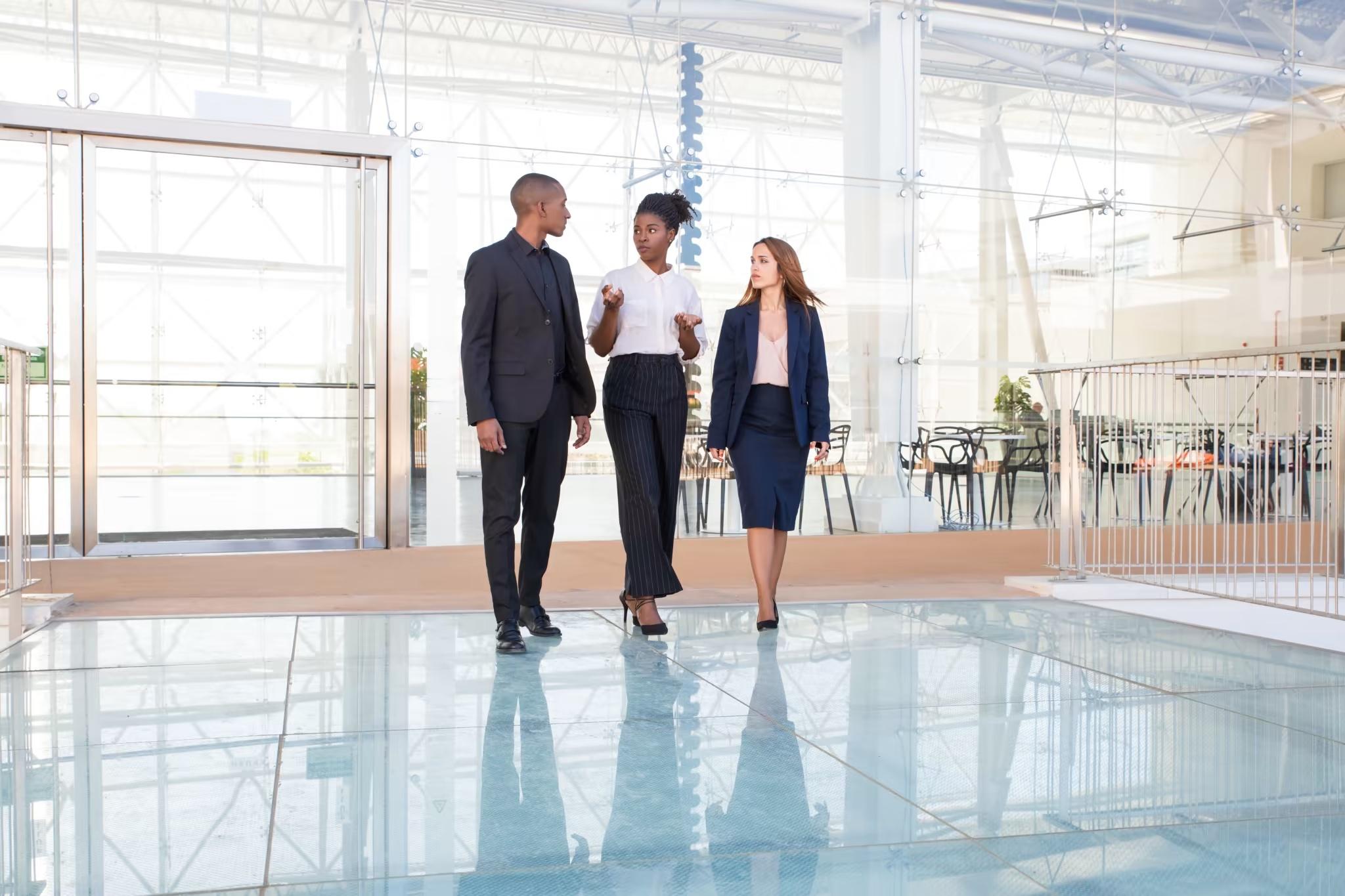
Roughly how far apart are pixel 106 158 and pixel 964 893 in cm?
664

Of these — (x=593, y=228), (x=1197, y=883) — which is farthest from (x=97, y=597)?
(x=1197, y=883)

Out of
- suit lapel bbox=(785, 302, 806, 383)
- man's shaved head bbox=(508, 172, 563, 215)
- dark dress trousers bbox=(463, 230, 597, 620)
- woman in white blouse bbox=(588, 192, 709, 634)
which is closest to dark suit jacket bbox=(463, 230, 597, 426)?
dark dress trousers bbox=(463, 230, 597, 620)

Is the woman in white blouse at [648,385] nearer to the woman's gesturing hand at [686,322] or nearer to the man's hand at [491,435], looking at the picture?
the woman's gesturing hand at [686,322]

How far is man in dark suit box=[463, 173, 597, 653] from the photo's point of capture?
13.3ft

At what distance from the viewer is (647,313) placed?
4.36m

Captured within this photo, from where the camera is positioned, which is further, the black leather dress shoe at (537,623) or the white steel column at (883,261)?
the white steel column at (883,261)

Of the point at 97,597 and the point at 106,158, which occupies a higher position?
the point at 106,158

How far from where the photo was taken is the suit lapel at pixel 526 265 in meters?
4.11

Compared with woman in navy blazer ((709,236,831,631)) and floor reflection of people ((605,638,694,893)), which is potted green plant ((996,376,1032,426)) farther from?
floor reflection of people ((605,638,694,893))

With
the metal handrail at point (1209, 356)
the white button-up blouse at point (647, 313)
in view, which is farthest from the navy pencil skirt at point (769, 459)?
the metal handrail at point (1209, 356)

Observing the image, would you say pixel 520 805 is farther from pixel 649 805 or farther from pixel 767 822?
pixel 767 822

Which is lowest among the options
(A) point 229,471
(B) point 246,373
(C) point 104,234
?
(A) point 229,471

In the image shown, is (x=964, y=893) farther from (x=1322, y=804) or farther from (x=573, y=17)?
(x=573, y=17)

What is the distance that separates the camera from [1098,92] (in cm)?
977
